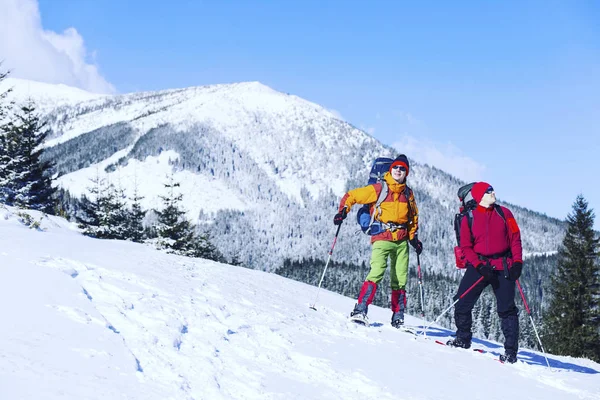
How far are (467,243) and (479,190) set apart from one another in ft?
2.90

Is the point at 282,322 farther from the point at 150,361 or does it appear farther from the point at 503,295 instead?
the point at 503,295

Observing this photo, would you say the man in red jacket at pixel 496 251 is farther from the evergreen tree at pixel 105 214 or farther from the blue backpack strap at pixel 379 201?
the evergreen tree at pixel 105 214

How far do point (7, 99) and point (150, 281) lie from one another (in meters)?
21.7

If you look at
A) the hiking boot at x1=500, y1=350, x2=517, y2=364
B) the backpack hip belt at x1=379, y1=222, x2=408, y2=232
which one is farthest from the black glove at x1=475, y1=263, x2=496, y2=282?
the backpack hip belt at x1=379, y1=222, x2=408, y2=232

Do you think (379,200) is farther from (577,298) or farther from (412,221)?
(577,298)

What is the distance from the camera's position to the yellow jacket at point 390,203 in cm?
838

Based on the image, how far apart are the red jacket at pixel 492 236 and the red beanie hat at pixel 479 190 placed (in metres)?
0.17

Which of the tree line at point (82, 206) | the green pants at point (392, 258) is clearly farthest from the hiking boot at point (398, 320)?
the tree line at point (82, 206)

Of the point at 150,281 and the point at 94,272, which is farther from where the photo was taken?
the point at 150,281

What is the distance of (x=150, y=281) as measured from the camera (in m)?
6.89

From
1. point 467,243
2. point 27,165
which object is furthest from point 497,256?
point 27,165

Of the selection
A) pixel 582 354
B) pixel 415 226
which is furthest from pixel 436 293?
pixel 415 226

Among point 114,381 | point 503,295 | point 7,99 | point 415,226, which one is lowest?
point 114,381

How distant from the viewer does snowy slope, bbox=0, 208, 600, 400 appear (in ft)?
11.5
